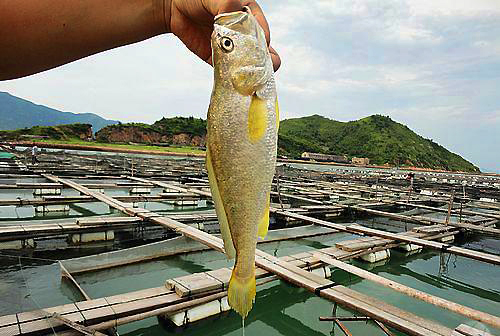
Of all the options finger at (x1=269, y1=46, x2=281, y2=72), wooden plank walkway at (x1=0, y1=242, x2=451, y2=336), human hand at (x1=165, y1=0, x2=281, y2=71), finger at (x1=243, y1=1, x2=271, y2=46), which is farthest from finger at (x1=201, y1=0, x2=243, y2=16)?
wooden plank walkway at (x1=0, y1=242, x2=451, y2=336)

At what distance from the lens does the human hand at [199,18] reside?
1524 mm

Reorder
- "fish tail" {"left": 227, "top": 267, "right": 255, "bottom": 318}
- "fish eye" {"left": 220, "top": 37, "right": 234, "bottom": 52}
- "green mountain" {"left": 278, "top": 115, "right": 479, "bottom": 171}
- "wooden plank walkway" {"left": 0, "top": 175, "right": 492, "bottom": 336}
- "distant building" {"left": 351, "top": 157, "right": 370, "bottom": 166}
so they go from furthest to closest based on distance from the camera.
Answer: "green mountain" {"left": 278, "top": 115, "right": 479, "bottom": 171} < "distant building" {"left": 351, "top": 157, "right": 370, "bottom": 166} < "wooden plank walkway" {"left": 0, "top": 175, "right": 492, "bottom": 336} < "fish tail" {"left": 227, "top": 267, "right": 255, "bottom": 318} < "fish eye" {"left": 220, "top": 37, "right": 234, "bottom": 52}

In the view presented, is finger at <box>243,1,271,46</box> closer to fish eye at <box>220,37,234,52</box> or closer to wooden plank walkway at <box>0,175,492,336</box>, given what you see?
fish eye at <box>220,37,234,52</box>

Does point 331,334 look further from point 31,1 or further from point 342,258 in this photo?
point 31,1

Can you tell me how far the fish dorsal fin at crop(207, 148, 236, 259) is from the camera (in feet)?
5.41

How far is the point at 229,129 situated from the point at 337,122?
15087 cm

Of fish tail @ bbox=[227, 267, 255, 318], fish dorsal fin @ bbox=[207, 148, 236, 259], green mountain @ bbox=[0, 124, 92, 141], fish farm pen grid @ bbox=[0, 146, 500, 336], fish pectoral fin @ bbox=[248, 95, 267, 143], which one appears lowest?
fish farm pen grid @ bbox=[0, 146, 500, 336]

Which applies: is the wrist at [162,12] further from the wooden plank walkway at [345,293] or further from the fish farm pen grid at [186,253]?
the wooden plank walkway at [345,293]

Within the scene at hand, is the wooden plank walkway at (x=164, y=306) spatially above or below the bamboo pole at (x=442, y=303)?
below

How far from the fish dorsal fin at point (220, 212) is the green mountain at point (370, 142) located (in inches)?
3570

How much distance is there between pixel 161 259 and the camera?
8.07 metres

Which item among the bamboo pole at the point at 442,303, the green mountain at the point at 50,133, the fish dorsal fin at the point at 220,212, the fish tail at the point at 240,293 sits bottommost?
the bamboo pole at the point at 442,303

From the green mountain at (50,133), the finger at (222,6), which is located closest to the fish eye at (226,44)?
the finger at (222,6)

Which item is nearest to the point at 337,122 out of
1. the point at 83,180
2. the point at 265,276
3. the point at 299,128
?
the point at 299,128
